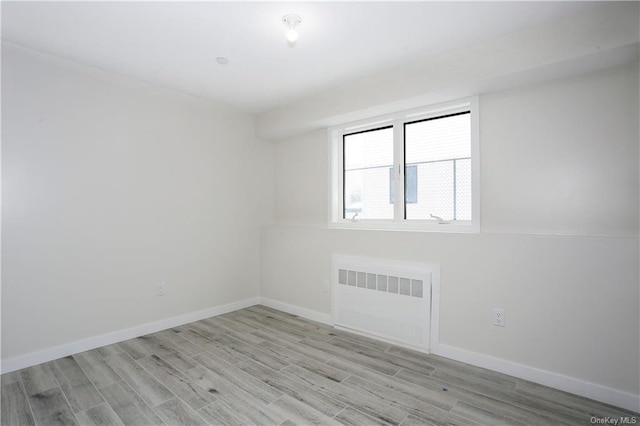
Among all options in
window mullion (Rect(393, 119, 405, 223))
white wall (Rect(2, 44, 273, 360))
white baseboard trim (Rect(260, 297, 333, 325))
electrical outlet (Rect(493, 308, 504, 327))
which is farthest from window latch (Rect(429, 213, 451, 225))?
white wall (Rect(2, 44, 273, 360))

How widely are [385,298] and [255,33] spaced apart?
2465 mm

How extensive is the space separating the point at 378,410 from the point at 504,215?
1724 mm

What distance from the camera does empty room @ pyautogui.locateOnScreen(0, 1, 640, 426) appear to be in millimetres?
2072

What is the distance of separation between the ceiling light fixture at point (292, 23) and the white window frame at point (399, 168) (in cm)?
139

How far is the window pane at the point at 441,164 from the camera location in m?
2.88

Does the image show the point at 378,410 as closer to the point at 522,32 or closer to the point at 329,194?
the point at 329,194

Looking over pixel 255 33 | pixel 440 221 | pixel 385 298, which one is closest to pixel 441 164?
pixel 440 221

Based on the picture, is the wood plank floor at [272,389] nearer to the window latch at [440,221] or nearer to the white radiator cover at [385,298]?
the white radiator cover at [385,298]

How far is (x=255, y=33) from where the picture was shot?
2.34 m

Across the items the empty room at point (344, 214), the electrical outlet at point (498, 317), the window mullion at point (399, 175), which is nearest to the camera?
the empty room at point (344, 214)

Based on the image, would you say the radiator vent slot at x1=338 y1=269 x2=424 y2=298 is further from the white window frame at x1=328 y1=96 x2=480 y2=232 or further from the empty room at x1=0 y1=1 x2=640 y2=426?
the white window frame at x1=328 y1=96 x2=480 y2=232

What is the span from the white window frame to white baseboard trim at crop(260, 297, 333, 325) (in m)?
1.02

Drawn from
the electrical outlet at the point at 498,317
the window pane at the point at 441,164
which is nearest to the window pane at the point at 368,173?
the window pane at the point at 441,164

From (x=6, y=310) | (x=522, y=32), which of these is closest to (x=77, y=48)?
(x=6, y=310)
